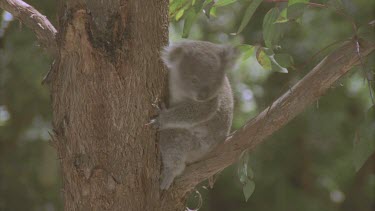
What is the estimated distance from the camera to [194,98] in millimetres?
3174

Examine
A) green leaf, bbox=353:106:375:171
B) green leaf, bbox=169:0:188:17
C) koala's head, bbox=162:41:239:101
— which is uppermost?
green leaf, bbox=169:0:188:17

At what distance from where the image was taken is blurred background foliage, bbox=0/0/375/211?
220 inches

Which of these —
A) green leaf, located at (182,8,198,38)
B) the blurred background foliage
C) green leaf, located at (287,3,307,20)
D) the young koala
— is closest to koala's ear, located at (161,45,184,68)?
the young koala

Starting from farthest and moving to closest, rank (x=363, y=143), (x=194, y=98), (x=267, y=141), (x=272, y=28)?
(x=267, y=141), (x=194, y=98), (x=272, y=28), (x=363, y=143)

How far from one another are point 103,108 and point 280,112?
73cm

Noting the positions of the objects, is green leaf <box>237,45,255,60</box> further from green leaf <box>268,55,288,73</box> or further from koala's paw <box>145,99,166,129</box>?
koala's paw <box>145,99,166,129</box>

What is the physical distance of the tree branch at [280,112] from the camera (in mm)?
2430

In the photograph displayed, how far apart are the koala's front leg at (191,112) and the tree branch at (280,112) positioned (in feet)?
1.26

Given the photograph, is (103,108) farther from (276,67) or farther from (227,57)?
(227,57)

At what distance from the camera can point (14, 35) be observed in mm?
5203

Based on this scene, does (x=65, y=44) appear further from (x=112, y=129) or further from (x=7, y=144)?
(x=7, y=144)

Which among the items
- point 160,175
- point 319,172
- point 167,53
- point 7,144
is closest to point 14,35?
point 7,144

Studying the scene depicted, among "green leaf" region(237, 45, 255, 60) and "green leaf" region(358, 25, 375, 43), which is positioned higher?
"green leaf" region(358, 25, 375, 43)

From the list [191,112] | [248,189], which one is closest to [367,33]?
[248,189]
